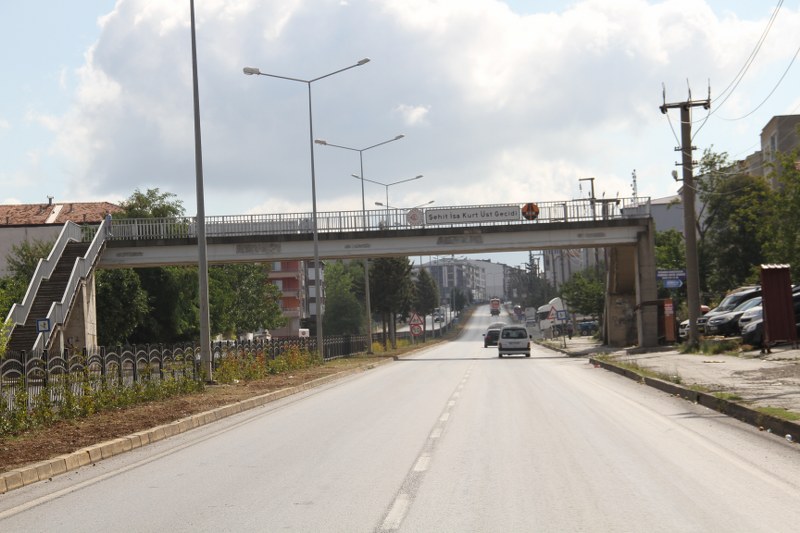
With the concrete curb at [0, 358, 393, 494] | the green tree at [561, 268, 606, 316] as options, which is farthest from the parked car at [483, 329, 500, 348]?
the concrete curb at [0, 358, 393, 494]

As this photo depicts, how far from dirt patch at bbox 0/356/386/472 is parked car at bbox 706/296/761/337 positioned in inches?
879

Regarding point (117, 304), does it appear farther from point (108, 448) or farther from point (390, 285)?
point (108, 448)

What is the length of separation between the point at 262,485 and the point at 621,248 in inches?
1773

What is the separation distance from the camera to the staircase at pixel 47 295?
38062 mm

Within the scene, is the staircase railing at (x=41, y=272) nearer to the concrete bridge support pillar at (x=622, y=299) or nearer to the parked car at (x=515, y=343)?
the parked car at (x=515, y=343)

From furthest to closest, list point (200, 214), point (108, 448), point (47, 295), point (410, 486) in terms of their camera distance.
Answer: point (47, 295), point (200, 214), point (108, 448), point (410, 486)

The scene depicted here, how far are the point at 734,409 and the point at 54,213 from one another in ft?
251

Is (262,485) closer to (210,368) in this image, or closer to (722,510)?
(722,510)

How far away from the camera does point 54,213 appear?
267 feet

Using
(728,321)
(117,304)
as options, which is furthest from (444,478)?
(117,304)

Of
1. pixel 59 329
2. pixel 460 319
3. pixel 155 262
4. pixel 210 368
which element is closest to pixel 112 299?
pixel 155 262

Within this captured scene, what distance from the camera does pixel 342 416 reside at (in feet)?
54.0

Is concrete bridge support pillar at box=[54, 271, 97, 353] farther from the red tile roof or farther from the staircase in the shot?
the red tile roof

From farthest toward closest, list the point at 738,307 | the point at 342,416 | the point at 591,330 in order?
the point at 591,330 → the point at 738,307 → the point at 342,416
